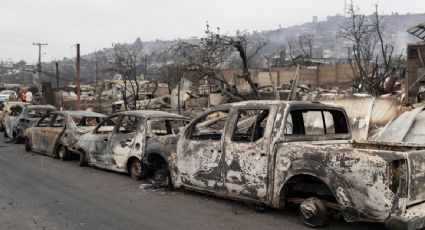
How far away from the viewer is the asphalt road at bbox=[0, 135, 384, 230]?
21.0ft

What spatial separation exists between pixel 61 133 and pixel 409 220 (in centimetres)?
988

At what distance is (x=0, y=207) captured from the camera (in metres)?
7.36

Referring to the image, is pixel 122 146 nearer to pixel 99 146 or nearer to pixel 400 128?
pixel 99 146

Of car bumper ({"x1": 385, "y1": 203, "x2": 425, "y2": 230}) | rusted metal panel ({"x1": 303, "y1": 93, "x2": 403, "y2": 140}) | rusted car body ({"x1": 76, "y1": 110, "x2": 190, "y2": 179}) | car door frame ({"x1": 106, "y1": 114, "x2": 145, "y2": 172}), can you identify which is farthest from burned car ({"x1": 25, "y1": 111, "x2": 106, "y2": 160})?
car bumper ({"x1": 385, "y1": 203, "x2": 425, "y2": 230})

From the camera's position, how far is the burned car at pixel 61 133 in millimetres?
12586

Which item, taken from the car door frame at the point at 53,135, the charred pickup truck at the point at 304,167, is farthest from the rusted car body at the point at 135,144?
the car door frame at the point at 53,135

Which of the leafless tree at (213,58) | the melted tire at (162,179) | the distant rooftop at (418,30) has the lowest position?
the melted tire at (162,179)

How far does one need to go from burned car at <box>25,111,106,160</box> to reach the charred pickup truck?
508 centimetres

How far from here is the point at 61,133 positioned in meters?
12.9

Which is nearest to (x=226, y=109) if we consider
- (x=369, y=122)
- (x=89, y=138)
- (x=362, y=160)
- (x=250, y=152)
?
(x=250, y=152)

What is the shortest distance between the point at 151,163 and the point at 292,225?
12.5 ft

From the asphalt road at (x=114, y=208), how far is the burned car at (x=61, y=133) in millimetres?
2369

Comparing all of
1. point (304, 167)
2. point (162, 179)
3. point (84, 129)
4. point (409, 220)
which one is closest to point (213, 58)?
point (84, 129)

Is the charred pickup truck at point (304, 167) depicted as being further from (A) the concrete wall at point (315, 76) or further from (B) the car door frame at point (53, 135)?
(A) the concrete wall at point (315, 76)
